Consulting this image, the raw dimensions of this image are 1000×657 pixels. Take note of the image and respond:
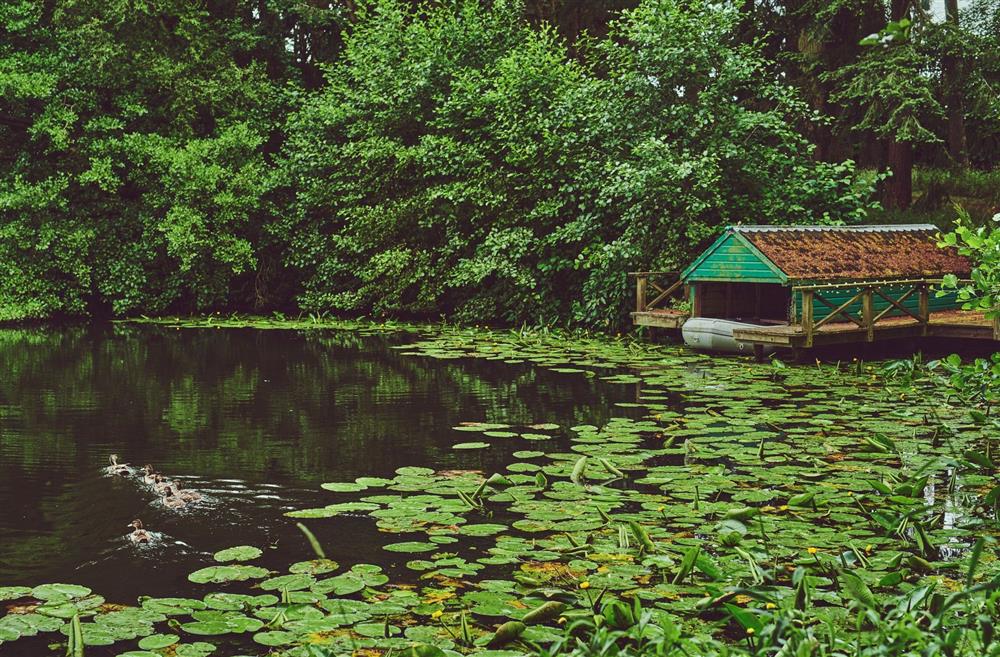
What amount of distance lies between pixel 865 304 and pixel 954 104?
12.9m

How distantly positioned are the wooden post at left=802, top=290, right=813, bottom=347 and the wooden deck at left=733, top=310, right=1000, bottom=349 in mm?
A: 17

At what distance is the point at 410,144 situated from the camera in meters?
22.4

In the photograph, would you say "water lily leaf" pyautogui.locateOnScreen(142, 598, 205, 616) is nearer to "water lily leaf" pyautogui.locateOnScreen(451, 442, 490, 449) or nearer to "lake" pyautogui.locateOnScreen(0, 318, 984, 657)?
"lake" pyautogui.locateOnScreen(0, 318, 984, 657)

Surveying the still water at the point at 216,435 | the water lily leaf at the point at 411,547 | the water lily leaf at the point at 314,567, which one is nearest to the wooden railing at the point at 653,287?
the still water at the point at 216,435

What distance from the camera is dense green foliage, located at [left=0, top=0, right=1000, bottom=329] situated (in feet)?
57.1

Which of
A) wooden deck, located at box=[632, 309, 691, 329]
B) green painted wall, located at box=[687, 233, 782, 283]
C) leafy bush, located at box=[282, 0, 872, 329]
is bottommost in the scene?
wooden deck, located at box=[632, 309, 691, 329]

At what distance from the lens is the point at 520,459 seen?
7.94 m

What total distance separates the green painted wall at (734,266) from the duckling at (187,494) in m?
9.45

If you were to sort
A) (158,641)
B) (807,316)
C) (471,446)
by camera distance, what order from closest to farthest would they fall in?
(158,641) → (471,446) → (807,316)

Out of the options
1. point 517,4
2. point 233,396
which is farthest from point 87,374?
point 517,4

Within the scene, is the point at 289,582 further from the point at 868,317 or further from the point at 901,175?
the point at 901,175

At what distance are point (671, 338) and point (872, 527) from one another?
459 inches

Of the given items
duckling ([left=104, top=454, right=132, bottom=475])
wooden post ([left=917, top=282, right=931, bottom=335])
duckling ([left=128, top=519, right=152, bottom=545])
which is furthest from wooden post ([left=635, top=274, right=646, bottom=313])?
duckling ([left=128, top=519, right=152, bottom=545])

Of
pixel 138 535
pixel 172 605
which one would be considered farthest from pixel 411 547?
pixel 138 535
